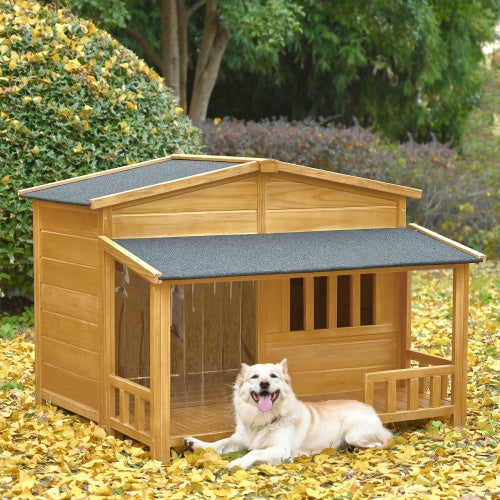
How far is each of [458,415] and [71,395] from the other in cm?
296

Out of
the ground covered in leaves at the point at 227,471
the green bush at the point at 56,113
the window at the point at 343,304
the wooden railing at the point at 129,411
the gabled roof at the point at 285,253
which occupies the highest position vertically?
the green bush at the point at 56,113

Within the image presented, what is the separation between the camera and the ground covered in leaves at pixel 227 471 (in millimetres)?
6359

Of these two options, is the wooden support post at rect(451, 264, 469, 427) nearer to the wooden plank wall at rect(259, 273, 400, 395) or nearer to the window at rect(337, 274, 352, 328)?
the wooden plank wall at rect(259, 273, 400, 395)

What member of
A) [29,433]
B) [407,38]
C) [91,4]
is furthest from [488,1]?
[29,433]

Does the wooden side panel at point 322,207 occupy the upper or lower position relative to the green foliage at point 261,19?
lower

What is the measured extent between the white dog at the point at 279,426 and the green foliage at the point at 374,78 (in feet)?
48.4

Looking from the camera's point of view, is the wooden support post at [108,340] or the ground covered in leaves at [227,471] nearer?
the ground covered in leaves at [227,471]

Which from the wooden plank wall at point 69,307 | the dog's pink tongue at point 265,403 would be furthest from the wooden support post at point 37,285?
the dog's pink tongue at point 265,403

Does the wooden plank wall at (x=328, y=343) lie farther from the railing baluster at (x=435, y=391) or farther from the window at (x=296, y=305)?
the railing baluster at (x=435, y=391)

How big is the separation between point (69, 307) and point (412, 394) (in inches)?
105

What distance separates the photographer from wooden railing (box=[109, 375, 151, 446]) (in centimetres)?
713

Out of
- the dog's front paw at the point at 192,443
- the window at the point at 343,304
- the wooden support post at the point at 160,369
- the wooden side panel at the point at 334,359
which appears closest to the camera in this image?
the wooden support post at the point at 160,369

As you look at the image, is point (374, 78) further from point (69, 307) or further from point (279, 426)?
point (279, 426)

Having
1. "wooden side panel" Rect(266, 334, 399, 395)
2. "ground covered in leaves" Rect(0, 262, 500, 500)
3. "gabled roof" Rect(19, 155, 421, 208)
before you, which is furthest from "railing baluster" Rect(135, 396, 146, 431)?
"wooden side panel" Rect(266, 334, 399, 395)
